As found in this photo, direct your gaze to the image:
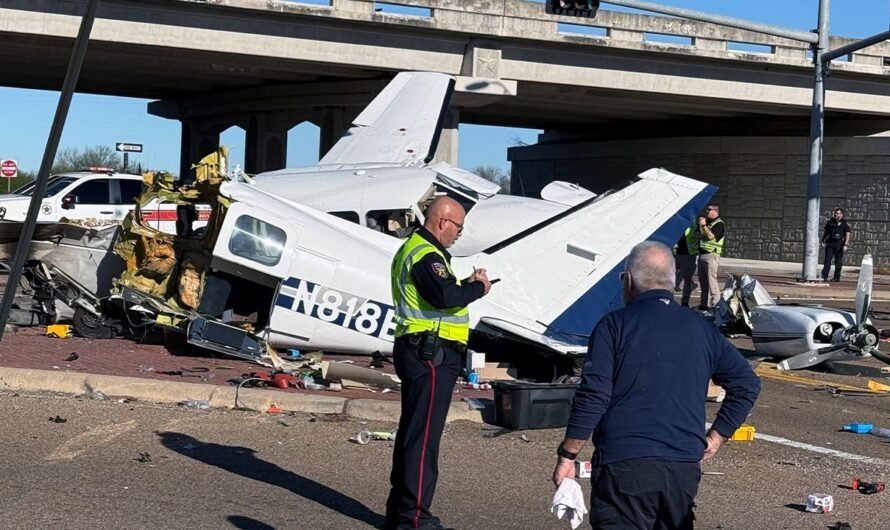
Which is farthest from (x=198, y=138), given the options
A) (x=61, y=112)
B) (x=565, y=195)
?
(x=61, y=112)

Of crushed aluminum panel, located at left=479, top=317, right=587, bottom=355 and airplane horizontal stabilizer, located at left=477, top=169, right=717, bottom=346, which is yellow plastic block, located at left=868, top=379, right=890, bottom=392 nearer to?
airplane horizontal stabilizer, located at left=477, top=169, right=717, bottom=346

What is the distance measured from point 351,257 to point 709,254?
380 inches

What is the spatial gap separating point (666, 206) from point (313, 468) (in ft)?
18.8

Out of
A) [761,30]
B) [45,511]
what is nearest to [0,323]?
[45,511]

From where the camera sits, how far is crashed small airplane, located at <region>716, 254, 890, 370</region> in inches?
503

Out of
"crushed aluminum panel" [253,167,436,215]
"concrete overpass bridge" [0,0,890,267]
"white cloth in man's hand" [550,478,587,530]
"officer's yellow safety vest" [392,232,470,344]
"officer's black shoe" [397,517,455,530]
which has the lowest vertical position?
"officer's black shoe" [397,517,455,530]

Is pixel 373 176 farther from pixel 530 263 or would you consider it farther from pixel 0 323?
pixel 0 323

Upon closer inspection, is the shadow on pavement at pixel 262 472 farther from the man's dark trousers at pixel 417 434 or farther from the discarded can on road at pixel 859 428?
the discarded can on road at pixel 859 428

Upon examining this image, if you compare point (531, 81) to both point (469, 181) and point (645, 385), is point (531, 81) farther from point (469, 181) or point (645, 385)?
point (645, 385)

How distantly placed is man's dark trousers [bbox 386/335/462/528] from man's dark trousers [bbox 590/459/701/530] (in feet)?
6.31

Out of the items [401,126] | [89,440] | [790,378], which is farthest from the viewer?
[401,126]

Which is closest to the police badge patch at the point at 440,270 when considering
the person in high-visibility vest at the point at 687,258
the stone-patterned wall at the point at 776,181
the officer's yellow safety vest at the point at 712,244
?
the officer's yellow safety vest at the point at 712,244

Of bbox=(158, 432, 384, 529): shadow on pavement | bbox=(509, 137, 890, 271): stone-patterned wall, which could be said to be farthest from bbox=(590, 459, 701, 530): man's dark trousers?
bbox=(509, 137, 890, 271): stone-patterned wall

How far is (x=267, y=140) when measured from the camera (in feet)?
137
